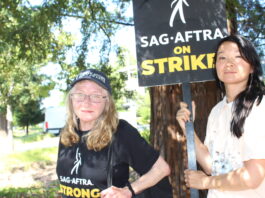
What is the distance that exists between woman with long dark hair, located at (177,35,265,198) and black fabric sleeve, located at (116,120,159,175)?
0.99 feet

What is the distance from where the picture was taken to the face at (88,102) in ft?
7.45

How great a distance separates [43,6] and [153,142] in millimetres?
2873

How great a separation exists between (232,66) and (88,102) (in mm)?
963

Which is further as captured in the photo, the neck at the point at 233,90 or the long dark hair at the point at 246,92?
the neck at the point at 233,90

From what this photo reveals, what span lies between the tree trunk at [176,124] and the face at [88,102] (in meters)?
2.06

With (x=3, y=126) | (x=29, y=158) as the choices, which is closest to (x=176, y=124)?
(x=29, y=158)

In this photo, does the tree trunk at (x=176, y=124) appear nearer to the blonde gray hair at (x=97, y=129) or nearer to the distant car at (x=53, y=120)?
the blonde gray hair at (x=97, y=129)

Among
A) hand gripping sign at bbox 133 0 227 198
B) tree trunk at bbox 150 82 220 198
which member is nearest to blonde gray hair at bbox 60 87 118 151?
hand gripping sign at bbox 133 0 227 198

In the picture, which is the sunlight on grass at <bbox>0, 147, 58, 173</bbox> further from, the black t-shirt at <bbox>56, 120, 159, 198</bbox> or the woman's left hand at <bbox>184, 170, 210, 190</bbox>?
the woman's left hand at <bbox>184, 170, 210, 190</bbox>

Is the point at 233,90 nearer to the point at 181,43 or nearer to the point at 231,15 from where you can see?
the point at 181,43

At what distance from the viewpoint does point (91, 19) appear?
6246 millimetres

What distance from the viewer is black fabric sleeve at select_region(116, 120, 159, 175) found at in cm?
210

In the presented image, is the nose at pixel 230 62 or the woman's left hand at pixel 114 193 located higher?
the nose at pixel 230 62

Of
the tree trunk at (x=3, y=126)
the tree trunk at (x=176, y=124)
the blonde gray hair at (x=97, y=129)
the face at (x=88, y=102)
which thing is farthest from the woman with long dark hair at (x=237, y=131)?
the tree trunk at (x=3, y=126)
